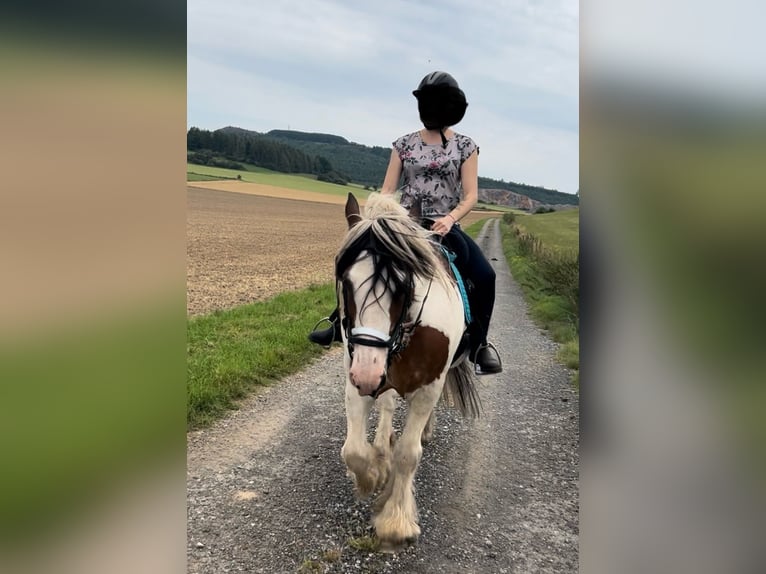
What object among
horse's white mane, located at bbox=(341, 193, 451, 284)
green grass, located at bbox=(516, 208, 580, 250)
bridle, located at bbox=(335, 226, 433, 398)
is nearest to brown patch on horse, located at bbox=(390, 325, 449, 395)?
bridle, located at bbox=(335, 226, 433, 398)

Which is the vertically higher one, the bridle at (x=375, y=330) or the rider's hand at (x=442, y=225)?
the rider's hand at (x=442, y=225)

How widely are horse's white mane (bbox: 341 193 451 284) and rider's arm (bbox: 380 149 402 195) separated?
77 cm

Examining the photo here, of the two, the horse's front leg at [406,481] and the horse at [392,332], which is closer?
the horse at [392,332]

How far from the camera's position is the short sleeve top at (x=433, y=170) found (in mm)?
3311

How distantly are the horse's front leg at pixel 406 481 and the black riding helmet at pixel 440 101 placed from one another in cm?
174

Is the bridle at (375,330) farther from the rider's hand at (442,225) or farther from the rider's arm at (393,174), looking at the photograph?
the rider's arm at (393,174)

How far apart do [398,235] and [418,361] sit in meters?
0.79

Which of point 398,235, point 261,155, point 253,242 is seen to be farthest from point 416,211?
point 261,155

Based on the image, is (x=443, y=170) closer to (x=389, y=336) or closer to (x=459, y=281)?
(x=459, y=281)
